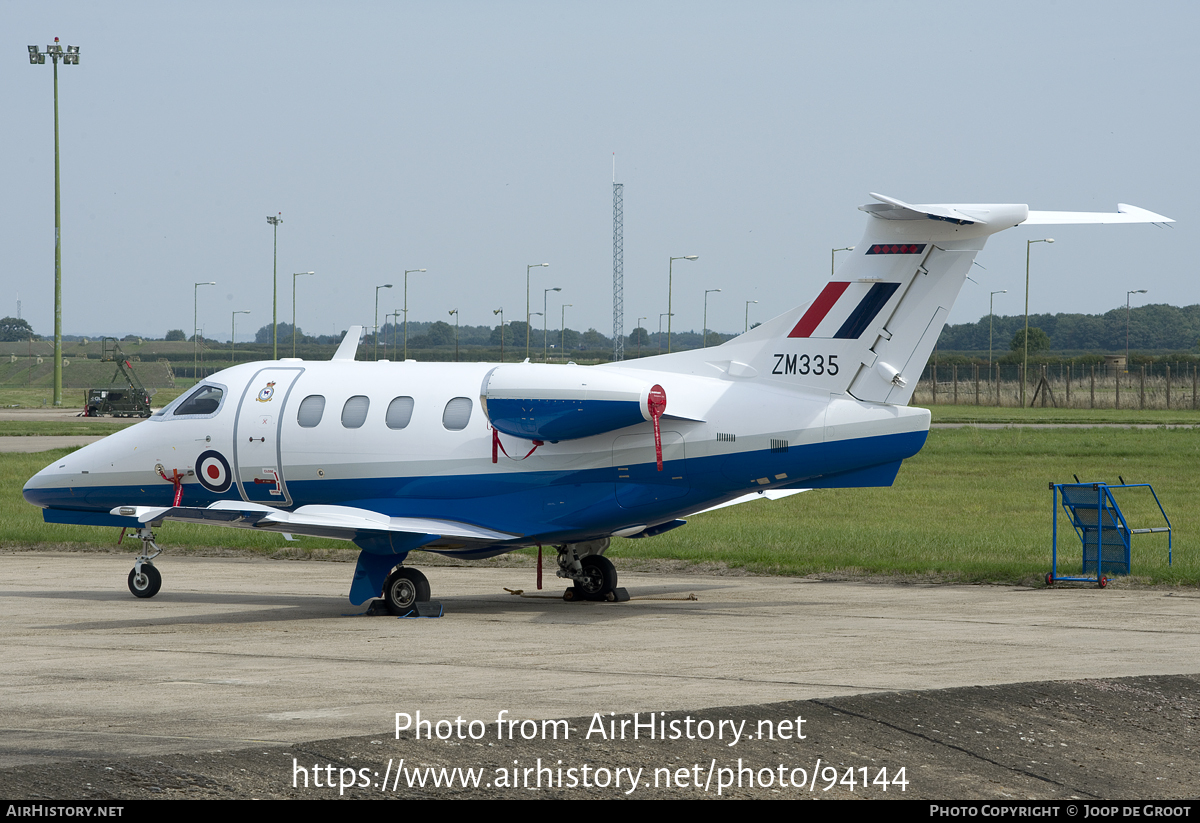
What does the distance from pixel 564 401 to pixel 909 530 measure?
11.4m

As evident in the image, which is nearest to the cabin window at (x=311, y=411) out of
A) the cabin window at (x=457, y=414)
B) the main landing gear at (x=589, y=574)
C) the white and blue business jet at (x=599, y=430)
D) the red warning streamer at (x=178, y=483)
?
the white and blue business jet at (x=599, y=430)

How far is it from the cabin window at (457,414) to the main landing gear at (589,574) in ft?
8.23

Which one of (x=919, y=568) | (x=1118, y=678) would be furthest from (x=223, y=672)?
(x=919, y=568)

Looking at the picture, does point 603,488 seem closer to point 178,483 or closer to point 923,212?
point 923,212

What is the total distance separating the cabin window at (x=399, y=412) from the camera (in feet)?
58.7

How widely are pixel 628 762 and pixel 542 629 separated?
7.47m

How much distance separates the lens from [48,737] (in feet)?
31.2

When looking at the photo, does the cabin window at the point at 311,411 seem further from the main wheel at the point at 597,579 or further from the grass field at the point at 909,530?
the grass field at the point at 909,530

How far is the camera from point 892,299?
652 inches

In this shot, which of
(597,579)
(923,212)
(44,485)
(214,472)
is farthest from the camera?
(44,485)

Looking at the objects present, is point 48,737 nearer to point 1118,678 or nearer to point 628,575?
point 1118,678

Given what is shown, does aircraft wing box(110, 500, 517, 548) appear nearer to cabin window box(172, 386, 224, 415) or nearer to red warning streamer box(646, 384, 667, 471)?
cabin window box(172, 386, 224, 415)

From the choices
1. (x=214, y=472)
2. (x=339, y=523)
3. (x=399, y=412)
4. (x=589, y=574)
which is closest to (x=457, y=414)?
(x=399, y=412)

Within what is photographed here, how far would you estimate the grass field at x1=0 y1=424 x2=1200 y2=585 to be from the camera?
2175 centimetres
